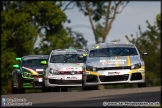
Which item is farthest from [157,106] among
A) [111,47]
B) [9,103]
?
[111,47]

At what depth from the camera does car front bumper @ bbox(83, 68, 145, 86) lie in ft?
78.7

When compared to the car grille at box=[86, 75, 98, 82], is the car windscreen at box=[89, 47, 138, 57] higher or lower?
higher

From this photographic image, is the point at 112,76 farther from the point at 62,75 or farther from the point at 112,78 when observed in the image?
the point at 62,75

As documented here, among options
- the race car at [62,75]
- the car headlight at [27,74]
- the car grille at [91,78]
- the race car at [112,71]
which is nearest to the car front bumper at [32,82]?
the car headlight at [27,74]

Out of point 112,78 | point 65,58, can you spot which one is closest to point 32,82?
point 65,58

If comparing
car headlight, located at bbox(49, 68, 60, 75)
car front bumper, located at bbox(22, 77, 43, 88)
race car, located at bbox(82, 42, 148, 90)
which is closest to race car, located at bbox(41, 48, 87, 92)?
car headlight, located at bbox(49, 68, 60, 75)

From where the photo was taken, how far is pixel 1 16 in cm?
5584

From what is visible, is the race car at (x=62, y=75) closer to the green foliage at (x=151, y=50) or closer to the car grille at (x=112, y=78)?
the car grille at (x=112, y=78)

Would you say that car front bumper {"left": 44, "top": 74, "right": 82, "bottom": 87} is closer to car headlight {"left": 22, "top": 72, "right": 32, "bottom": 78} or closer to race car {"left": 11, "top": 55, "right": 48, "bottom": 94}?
race car {"left": 11, "top": 55, "right": 48, "bottom": 94}

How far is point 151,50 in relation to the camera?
103m

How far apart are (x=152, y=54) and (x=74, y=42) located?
40173 mm

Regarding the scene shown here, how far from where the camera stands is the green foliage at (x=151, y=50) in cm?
10162

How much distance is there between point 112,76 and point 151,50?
7966 cm

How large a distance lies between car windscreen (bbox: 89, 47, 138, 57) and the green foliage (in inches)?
2971
